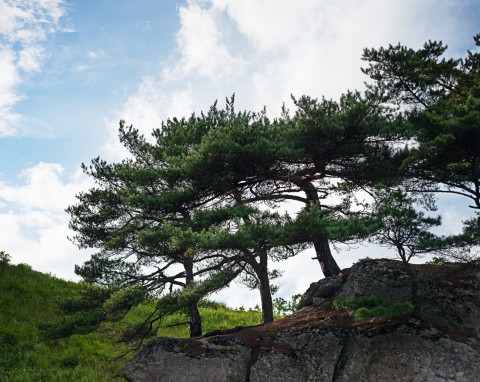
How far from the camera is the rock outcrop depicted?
1042cm

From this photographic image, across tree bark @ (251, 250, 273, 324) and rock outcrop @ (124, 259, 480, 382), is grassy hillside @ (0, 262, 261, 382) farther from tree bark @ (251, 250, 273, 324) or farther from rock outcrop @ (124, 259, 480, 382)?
rock outcrop @ (124, 259, 480, 382)

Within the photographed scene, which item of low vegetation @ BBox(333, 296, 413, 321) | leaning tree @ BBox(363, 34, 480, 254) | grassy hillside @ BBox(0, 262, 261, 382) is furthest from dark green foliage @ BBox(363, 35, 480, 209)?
grassy hillside @ BBox(0, 262, 261, 382)

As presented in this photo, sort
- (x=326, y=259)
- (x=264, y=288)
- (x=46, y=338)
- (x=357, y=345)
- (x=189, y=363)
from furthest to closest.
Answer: (x=264, y=288), (x=326, y=259), (x=46, y=338), (x=189, y=363), (x=357, y=345)

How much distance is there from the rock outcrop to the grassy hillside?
452cm

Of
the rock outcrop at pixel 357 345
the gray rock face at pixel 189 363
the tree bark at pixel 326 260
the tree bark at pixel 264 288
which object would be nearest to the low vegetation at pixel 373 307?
the rock outcrop at pixel 357 345

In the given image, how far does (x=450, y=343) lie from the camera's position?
10.7 m

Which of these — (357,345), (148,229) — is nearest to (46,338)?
(148,229)

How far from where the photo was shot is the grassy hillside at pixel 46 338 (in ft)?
50.0

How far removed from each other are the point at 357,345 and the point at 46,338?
31.3 ft

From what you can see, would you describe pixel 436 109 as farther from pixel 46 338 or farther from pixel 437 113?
pixel 46 338

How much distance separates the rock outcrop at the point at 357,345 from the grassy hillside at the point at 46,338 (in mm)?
4517

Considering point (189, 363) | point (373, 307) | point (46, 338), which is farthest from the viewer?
point (46, 338)

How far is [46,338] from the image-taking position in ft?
46.4

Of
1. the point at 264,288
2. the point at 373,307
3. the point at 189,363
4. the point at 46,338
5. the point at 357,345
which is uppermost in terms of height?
the point at 264,288
